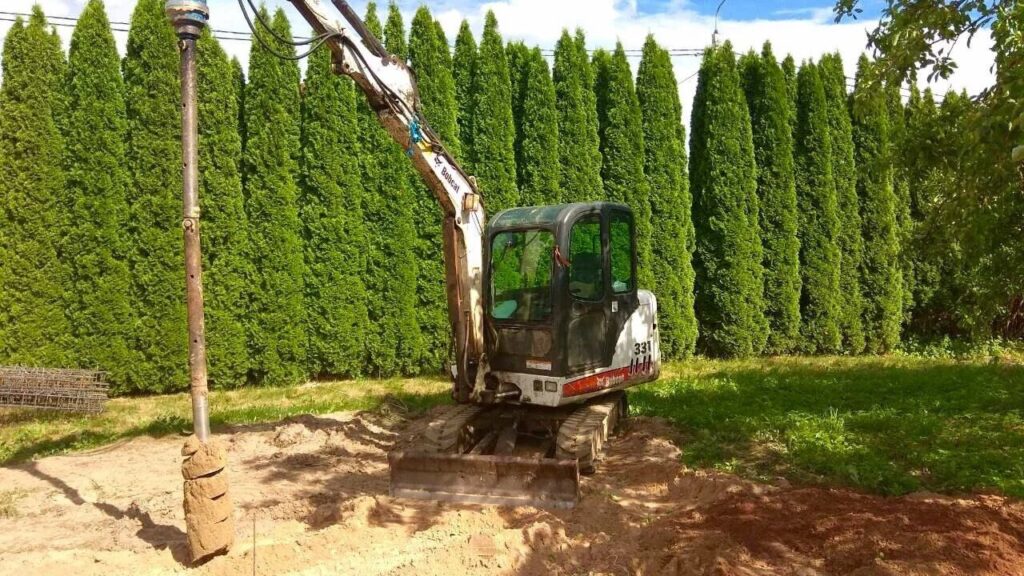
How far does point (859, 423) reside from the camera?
6.90 m

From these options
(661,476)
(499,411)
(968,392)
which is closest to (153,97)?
(499,411)

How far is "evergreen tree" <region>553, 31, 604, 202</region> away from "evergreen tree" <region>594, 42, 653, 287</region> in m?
0.45

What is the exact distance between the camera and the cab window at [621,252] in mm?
6422

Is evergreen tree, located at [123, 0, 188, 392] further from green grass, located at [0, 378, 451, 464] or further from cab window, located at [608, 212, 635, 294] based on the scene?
cab window, located at [608, 212, 635, 294]

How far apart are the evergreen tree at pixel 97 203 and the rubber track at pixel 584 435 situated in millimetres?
7037

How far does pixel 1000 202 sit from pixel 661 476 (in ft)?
10.7

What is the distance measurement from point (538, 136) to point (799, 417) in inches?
251

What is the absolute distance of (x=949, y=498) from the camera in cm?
480

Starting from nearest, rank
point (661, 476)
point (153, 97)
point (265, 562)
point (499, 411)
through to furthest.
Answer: point (265, 562)
point (661, 476)
point (499, 411)
point (153, 97)

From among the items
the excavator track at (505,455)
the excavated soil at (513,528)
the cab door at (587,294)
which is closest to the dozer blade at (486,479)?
the excavator track at (505,455)

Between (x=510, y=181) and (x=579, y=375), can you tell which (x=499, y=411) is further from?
(x=510, y=181)

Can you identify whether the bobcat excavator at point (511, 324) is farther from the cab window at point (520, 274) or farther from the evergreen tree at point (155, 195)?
the evergreen tree at point (155, 195)

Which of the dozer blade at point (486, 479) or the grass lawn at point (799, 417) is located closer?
the dozer blade at point (486, 479)

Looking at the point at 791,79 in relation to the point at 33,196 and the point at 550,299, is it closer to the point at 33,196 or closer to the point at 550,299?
the point at 550,299
